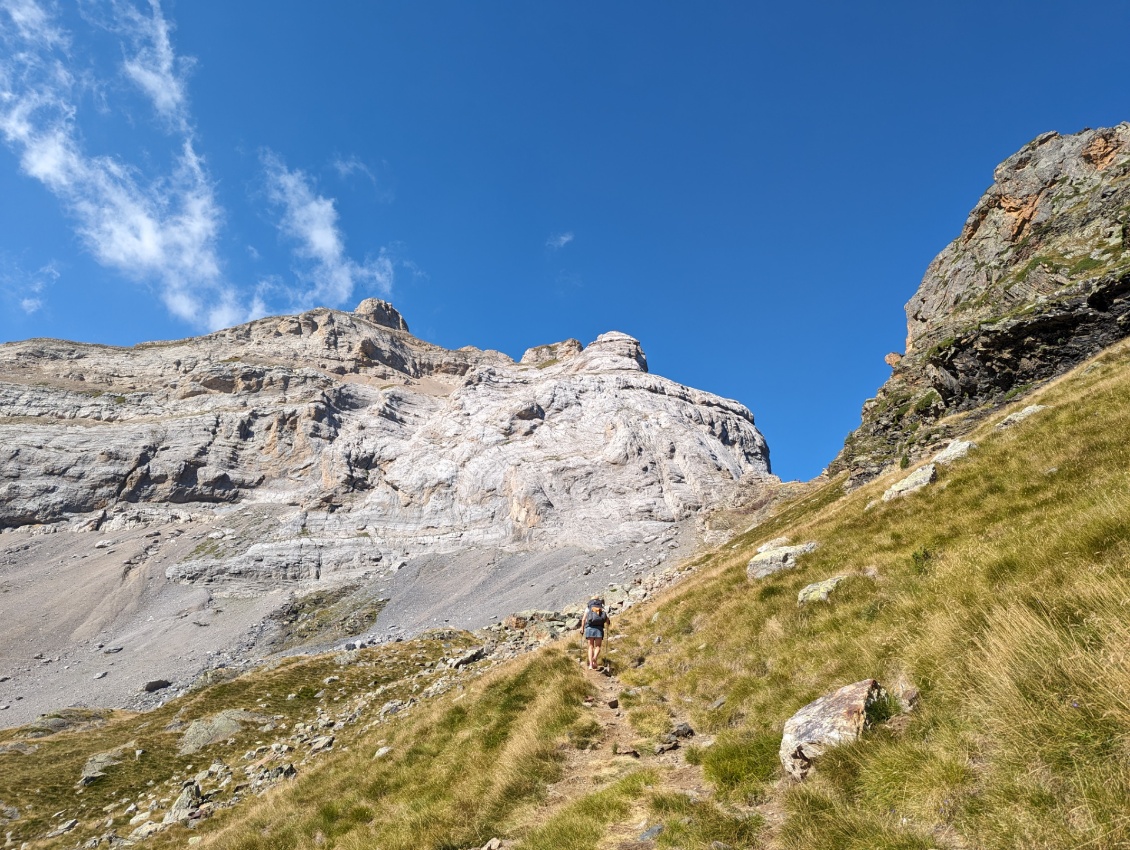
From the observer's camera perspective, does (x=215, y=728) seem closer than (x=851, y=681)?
No

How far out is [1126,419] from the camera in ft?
41.4

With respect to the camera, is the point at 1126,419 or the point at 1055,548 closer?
the point at 1055,548

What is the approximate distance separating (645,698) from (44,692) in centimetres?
8770

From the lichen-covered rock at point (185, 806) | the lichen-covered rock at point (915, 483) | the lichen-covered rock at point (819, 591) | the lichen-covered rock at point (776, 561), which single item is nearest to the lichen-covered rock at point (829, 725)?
the lichen-covered rock at point (819, 591)

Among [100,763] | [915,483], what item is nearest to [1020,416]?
[915,483]

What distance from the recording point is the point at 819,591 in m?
11.9

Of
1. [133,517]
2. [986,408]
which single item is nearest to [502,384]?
[133,517]

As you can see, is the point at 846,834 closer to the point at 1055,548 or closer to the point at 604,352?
the point at 1055,548

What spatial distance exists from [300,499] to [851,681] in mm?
130609

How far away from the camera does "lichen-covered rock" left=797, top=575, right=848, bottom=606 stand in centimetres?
1166

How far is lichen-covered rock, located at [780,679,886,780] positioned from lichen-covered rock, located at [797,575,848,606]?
15.9ft

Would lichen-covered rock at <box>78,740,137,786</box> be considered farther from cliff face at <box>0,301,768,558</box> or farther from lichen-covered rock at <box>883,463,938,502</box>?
cliff face at <box>0,301,768,558</box>

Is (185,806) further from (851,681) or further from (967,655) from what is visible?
(967,655)

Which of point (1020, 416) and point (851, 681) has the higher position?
point (1020, 416)
